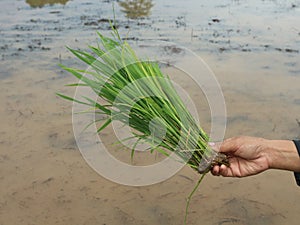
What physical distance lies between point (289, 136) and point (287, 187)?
718 mm

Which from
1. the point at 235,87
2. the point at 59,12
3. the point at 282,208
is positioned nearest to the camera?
the point at 282,208

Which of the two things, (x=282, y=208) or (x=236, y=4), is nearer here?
(x=282, y=208)

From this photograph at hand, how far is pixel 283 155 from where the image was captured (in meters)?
1.84


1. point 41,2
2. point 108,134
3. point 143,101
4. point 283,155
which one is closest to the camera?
point 143,101

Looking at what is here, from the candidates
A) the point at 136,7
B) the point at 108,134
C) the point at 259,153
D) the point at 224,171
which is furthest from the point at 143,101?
the point at 136,7

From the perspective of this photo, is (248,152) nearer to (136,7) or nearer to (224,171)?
(224,171)

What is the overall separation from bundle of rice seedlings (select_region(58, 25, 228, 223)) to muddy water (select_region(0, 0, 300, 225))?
869mm

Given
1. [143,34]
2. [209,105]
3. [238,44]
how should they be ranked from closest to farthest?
[209,105]
[238,44]
[143,34]

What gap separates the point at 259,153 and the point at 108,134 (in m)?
1.77

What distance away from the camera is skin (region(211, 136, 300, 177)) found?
1825 mm

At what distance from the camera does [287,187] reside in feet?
8.63

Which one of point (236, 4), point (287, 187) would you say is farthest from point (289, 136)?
point (236, 4)

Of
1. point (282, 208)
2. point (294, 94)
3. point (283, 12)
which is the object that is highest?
point (283, 12)

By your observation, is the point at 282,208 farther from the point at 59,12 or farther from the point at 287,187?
the point at 59,12
